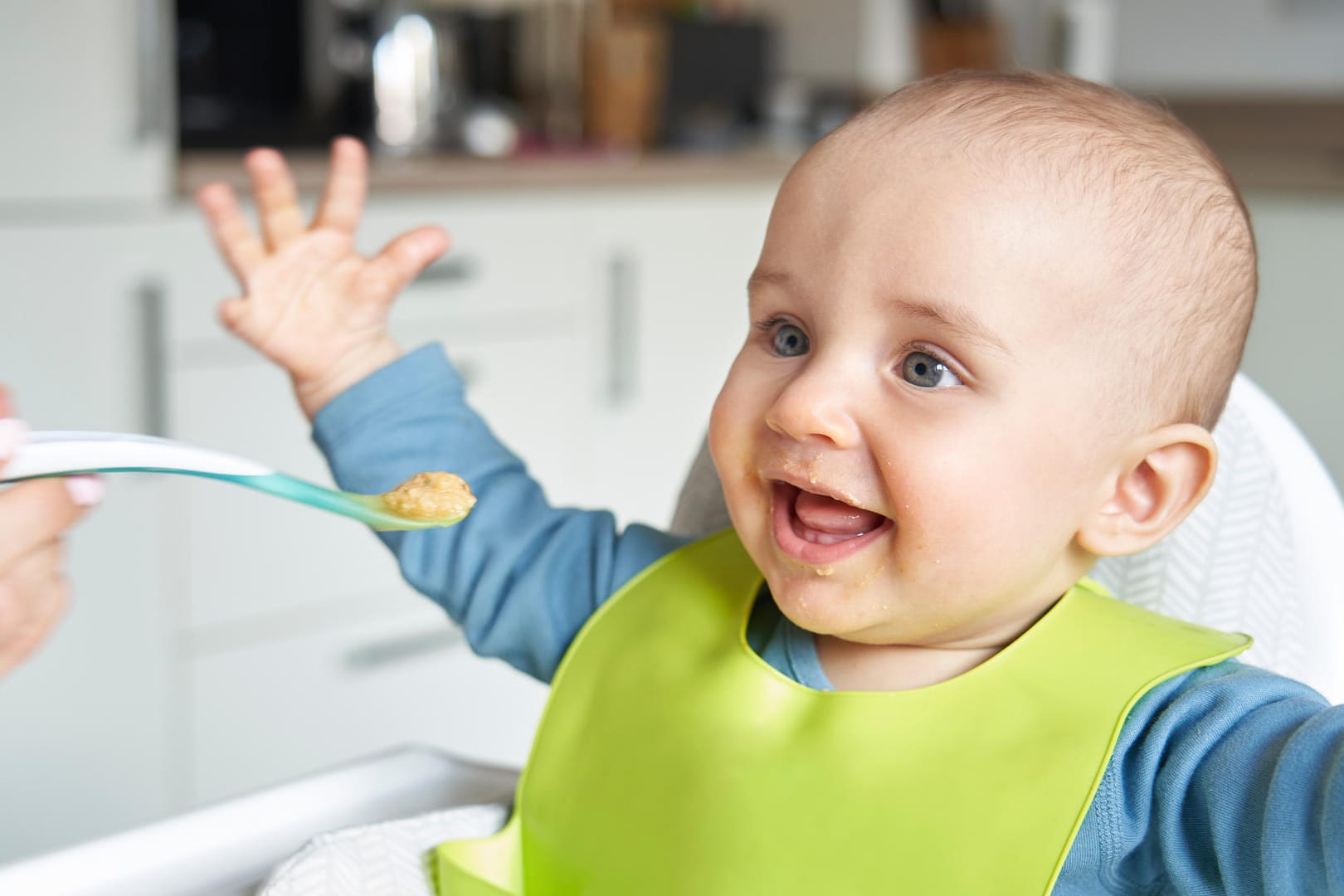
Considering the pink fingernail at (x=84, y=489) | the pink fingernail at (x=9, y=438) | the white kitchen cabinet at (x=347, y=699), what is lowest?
the white kitchen cabinet at (x=347, y=699)

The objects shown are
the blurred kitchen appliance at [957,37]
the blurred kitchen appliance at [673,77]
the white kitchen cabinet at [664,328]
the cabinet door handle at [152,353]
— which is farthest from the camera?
the blurred kitchen appliance at [957,37]

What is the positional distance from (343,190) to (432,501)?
30 centimetres

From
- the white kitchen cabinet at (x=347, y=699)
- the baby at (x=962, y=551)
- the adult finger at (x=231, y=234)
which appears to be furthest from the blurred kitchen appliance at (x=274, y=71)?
the baby at (x=962, y=551)

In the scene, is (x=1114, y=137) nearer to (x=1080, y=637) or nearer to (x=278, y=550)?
(x=1080, y=637)

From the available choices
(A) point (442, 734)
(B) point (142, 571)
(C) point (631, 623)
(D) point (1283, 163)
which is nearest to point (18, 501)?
(C) point (631, 623)

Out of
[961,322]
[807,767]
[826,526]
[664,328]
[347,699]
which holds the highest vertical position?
[961,322]

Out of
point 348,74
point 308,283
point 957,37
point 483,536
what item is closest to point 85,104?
point 348,74

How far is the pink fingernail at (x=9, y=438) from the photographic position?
56cm

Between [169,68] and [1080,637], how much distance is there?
1.40 m

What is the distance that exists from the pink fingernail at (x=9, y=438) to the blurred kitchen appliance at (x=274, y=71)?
1545mm

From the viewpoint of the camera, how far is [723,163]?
87.9 inches

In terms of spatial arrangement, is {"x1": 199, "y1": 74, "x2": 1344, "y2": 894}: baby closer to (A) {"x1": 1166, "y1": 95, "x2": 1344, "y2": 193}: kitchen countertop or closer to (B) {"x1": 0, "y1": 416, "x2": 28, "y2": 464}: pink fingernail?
(B) {"x1": 0, "y1": 416, "x2": 28, "y2": 464}: pink fingernail

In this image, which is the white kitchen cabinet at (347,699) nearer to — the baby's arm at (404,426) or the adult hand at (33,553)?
the baby's arm at (404,426)

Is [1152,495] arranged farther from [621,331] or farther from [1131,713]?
[621,331]
